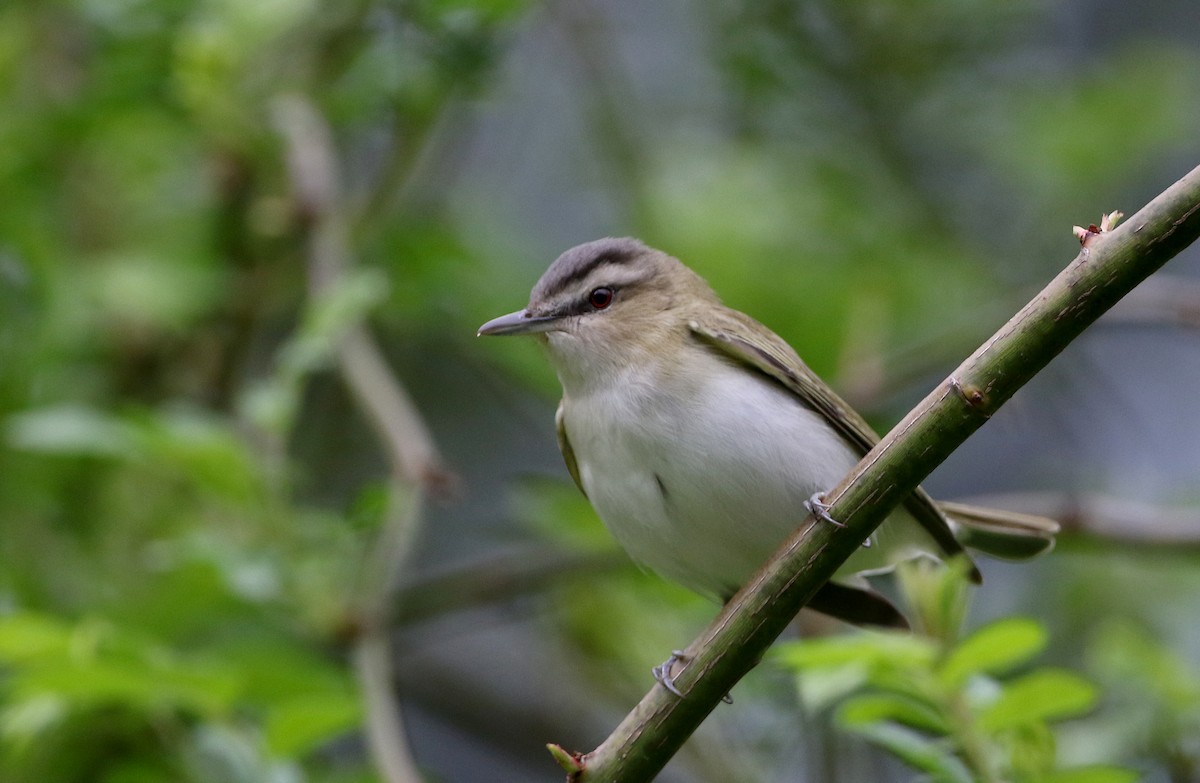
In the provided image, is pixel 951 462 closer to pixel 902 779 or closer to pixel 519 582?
pixel 902 779

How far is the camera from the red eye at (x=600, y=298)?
3.46 m

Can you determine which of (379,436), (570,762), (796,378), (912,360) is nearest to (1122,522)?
(912,360)

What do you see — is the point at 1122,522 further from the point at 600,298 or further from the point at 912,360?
the point at 600,298

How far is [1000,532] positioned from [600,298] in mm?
1158

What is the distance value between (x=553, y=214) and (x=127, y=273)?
3051 millimetres

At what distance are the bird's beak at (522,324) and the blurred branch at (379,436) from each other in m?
0.41

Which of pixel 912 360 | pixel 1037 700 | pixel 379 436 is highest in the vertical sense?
pixel 912 360

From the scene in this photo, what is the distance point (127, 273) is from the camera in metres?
4.19

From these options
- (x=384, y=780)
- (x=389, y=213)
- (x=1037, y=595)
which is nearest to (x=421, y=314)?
(x=389, y=213)

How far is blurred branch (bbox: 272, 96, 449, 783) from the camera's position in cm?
331

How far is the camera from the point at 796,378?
3137 mm

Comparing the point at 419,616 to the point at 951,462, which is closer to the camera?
the point at 419,616

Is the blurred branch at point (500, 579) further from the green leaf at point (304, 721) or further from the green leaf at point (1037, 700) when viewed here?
the green leaf at point (1037, 700)

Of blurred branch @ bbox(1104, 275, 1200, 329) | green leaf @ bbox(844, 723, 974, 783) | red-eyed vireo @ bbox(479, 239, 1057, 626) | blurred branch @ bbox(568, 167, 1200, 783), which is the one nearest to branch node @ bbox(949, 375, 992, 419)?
blurred branch @ bbox(568, 167, 1200, 783)
